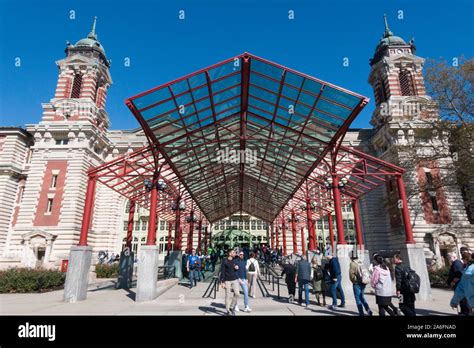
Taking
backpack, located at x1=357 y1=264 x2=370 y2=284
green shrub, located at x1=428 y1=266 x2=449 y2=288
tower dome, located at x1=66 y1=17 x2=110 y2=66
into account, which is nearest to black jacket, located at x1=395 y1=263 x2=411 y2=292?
backpack, located at x1=357 y1=264 x2=370 y2=284

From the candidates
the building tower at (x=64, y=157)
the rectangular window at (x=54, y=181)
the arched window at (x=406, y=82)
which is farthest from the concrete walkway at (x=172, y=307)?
the arched window at (x=406, y=82)

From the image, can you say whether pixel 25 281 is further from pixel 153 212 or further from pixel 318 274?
pixel 318 274

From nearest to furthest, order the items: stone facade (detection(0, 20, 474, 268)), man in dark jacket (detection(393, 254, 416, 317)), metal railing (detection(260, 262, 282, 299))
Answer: man in dark jacket (detection(393, 254, 416, 317))
metal railing (detection(260, 262, 282, 299))
stone facade (detection(0, 20, 474, 268))

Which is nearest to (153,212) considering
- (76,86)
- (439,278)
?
(439,278)

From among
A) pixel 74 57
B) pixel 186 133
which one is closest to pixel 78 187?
pixel 74 57

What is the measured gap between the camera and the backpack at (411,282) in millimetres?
6055

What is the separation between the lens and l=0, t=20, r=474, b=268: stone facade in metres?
29.1

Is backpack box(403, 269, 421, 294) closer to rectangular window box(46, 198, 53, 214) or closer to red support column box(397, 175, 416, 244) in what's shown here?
red support column box(397, 175, 416, 244)

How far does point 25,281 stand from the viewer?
13773mm

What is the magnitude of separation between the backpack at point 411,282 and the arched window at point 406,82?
125ft

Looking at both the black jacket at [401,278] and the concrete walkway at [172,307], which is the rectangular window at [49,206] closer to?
the concrete walkway at [172,307]

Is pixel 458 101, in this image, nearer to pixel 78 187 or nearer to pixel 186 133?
pixel 186 133

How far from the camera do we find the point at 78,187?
106 ft

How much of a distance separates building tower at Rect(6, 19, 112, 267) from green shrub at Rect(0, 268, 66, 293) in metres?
16.9
